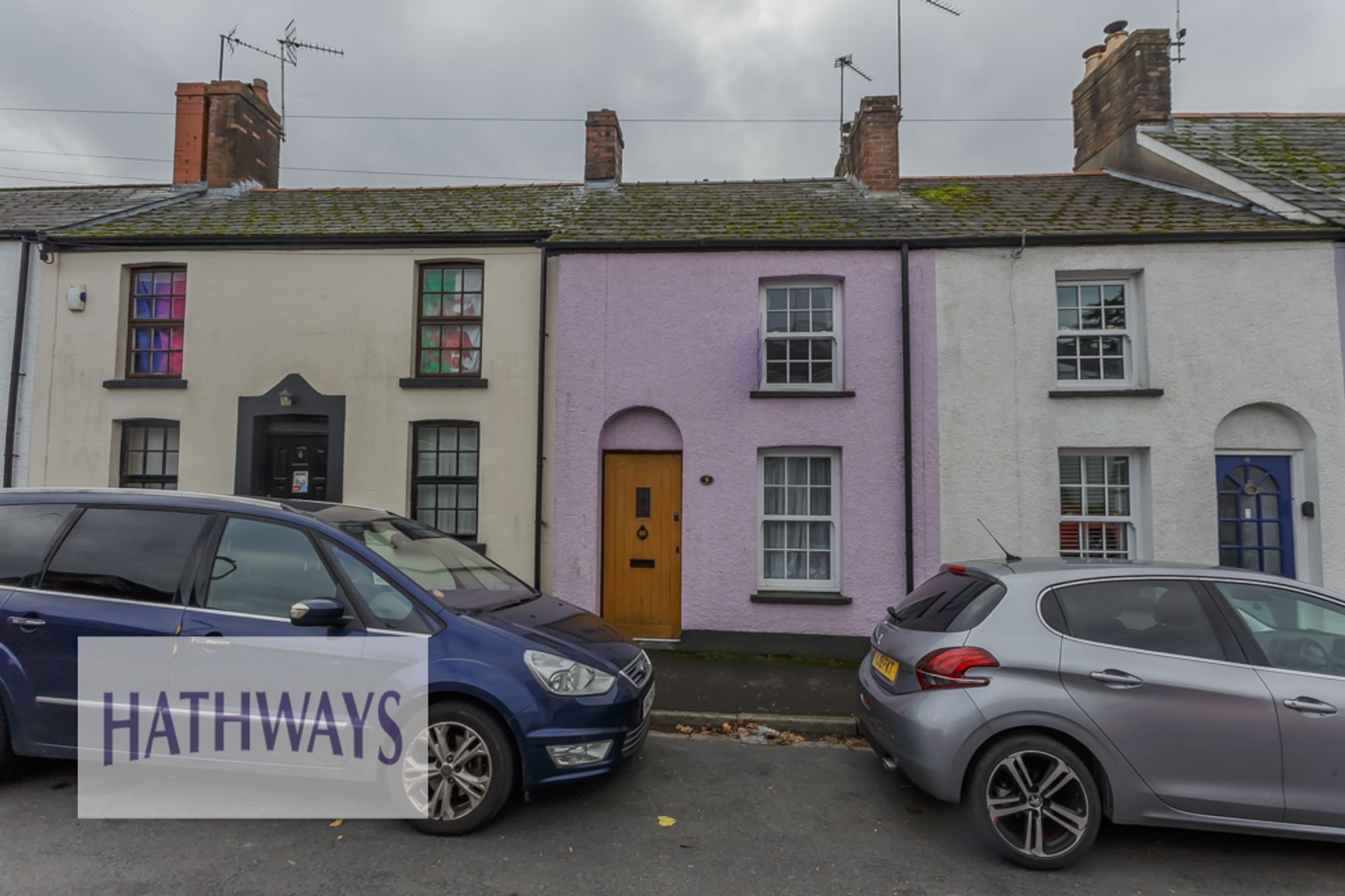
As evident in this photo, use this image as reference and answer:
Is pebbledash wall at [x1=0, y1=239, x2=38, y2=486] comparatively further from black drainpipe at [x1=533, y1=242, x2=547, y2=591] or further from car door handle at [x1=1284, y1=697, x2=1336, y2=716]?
car door handle at [x1=1284, y1=697, x2=1336, y2=716]

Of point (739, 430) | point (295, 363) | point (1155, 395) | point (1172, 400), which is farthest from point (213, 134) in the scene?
point (1172, 400)

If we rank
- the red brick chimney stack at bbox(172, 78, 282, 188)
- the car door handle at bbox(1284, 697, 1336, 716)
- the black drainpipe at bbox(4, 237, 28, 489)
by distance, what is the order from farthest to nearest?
1. the red brick chimney stack at bbox(172, 78, 282, 188)
2. the black drainpipe at bbox(4, 237, 28, 489)
3. the car door handle at bbox(1284, 697, 1336, 716)

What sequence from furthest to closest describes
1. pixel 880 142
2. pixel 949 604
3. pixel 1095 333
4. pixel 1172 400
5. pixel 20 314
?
pixel 880 142 → pixel 20 314 → pixel 1095 333 → pixel 1172 400 → pixel 949 604

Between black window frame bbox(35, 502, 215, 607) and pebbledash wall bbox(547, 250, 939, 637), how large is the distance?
4.42m

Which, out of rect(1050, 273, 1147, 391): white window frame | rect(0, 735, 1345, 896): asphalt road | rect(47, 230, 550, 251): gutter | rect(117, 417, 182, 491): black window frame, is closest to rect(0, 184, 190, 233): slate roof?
rect(47, 230, 550, 251): gutter

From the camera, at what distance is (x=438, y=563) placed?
4.78 meters

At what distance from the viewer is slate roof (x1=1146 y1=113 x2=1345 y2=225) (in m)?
8.62

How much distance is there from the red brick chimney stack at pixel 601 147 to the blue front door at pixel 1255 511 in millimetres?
9071

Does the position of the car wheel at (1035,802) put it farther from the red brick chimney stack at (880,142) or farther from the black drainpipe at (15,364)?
the black drainpipe at (15,364)

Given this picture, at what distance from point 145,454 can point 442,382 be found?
420cm

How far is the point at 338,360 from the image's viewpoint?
29.7ft

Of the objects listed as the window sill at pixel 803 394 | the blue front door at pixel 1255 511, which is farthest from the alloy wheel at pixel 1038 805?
the blue front door at pixel 1255 511

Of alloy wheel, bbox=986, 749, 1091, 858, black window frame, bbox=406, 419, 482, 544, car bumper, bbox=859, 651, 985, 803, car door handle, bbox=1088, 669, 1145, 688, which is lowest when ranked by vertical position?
alloy wheel, bbox=986, 749, 1091, 858

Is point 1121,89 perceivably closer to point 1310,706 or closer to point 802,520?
point 802,520
